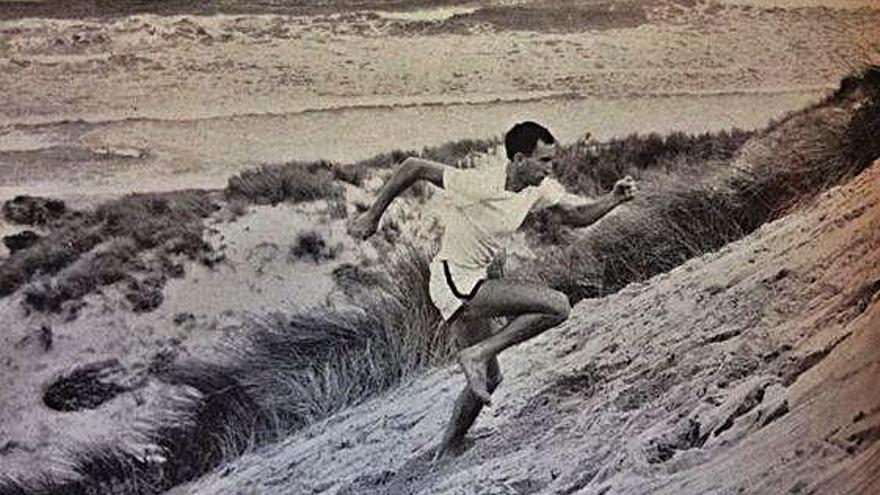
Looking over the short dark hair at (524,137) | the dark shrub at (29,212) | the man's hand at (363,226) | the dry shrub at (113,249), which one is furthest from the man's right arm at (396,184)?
the dark shrub at (29,212)

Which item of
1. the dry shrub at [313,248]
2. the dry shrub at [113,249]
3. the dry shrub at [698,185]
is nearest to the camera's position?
the dry shrub at [113,249]

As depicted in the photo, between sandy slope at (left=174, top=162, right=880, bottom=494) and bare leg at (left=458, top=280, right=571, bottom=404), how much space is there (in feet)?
0.09

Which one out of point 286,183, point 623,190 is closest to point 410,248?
point 286,183

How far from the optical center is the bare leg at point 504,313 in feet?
6.44

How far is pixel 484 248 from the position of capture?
1968mm

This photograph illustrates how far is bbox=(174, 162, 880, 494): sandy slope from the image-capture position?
76.5 inches

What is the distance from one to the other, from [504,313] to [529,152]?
24cm

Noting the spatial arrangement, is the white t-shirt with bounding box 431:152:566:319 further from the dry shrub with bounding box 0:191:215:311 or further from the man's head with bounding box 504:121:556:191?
the dry shrub with bounding box 0:191:215:311

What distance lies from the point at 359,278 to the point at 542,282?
27 cm

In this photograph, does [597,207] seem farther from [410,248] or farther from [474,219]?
[410,248]

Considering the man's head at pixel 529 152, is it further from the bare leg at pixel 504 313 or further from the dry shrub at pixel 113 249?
the dry shrub at pixel 113 249

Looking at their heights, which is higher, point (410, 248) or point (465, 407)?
point (410, 248)

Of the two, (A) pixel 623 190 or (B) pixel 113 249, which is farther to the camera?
(A) pixel 623 190

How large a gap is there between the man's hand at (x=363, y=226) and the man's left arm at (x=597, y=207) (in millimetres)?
269
